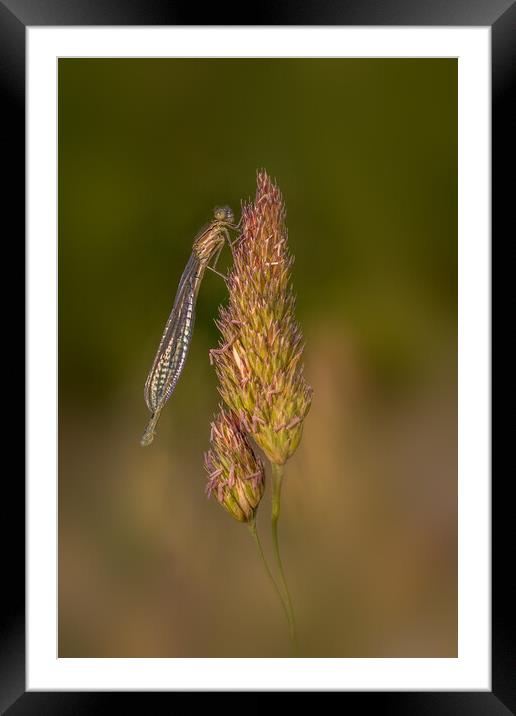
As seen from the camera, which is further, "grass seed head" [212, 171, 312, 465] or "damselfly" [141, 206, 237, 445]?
"damselfly" [141, 206, 237, 445]

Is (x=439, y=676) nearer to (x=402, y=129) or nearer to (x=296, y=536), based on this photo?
(x=296, y=536)

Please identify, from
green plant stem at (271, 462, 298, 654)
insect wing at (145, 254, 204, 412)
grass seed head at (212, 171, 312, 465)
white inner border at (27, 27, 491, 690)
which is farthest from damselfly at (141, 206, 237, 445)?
green plant stem at (271, 462, 298, 654)

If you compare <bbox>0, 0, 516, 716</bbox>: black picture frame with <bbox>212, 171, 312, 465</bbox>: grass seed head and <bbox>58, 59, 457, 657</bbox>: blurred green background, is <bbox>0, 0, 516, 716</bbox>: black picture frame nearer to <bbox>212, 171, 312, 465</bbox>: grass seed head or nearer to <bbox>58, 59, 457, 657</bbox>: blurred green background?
<bbox>58, 59, 457, 657</bbox>: blurred green background
